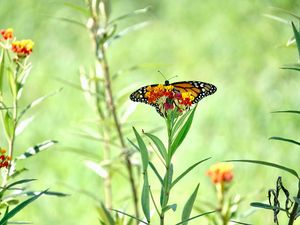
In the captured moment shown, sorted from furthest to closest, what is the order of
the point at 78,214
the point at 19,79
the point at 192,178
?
the point at 192,178, the point at 78,214, the point at 19,79

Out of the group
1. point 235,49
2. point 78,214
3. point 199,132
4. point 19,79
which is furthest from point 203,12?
point 19,79

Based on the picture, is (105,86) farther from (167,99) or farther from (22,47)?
(167,99)

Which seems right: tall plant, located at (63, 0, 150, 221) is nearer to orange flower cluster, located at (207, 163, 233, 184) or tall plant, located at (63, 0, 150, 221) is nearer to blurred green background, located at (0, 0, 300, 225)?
orange flower cluster, located at (207, 163, 233, 184)

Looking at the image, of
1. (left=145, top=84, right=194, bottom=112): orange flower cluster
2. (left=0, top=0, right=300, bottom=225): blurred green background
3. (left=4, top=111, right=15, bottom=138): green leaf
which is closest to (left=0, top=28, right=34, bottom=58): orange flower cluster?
(left=4, top=111, right=15, bottom=138): green leaf

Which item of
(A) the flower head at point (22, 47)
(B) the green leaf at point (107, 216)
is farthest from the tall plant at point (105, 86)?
(A) the flower head at point (22, 47)

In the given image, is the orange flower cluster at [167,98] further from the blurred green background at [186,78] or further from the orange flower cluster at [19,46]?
the blurred green background at [186,78]

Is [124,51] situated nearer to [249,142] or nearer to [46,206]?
[249,142]
